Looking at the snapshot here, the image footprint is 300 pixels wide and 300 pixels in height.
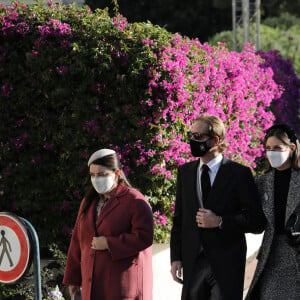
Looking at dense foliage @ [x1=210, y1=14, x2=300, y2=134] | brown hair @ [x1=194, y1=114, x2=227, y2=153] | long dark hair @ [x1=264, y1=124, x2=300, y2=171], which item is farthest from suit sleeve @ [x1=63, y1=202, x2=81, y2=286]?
dense foliage @ [x1=210, y1=14, x2=300, y2=134]

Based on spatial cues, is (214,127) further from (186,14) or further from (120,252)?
(186,14)

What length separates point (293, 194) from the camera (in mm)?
5652

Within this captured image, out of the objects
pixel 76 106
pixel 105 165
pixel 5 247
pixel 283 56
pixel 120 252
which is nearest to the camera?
pixel 5 247

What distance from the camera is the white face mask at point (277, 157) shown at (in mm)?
5617

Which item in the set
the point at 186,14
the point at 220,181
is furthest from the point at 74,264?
the point at 186,14

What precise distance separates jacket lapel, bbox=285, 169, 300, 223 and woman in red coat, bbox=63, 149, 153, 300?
3.23 ft

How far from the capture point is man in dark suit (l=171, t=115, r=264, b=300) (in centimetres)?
546

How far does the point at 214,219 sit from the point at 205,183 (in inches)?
12.7

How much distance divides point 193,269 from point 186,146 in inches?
160

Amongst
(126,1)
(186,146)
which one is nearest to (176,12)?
(126,1)

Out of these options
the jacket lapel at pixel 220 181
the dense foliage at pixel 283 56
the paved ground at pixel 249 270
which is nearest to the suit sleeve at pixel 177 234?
the jacket lapel at pixel 220 181

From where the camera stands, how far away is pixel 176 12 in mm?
35812

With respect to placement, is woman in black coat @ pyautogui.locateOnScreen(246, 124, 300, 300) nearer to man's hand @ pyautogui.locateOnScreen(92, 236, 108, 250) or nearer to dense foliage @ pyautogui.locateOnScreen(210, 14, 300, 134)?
man's hand @ pyautogui.locateOnScreen(92, 236, 108, 250)

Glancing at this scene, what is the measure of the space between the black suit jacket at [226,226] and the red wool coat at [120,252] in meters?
0.32
